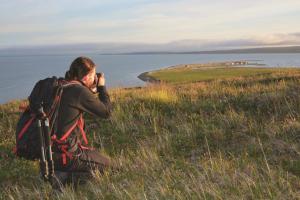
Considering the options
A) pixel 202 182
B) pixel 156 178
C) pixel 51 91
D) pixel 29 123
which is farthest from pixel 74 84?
pixel 202 182

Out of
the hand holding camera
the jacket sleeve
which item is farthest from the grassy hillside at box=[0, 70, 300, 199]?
the hand holding camera

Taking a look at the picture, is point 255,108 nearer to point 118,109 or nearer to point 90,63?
point 118,109

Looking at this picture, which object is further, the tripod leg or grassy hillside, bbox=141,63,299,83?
grassy hillside, bbox=141,63,299,83

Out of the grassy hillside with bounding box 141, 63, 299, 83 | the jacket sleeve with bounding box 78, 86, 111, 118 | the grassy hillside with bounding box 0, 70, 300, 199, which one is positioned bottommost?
the grassy hillside with bounding box 141, 63, 299, 83

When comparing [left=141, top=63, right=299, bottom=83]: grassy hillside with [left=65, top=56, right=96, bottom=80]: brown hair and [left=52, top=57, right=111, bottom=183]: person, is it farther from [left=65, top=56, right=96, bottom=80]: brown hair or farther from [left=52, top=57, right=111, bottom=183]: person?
[left=65, top=56, right=96, bottom=80]: brown hair

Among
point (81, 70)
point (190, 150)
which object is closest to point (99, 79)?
point (81, 70)

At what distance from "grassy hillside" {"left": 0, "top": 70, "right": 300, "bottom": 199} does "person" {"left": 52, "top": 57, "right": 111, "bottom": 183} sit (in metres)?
0.28

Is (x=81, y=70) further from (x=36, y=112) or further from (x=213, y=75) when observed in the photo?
(x=213, y=75)

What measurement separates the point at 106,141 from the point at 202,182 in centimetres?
359

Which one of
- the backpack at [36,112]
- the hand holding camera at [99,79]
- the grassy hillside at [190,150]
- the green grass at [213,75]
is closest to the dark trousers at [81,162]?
the grassy hillside at [190,150]

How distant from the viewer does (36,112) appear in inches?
220

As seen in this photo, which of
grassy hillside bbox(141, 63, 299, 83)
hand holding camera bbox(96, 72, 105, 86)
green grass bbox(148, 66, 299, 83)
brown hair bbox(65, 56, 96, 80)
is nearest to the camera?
brown hair bbox(65, 56, 96, 80)

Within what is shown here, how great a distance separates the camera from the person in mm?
5883

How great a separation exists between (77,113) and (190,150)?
7.67ft
